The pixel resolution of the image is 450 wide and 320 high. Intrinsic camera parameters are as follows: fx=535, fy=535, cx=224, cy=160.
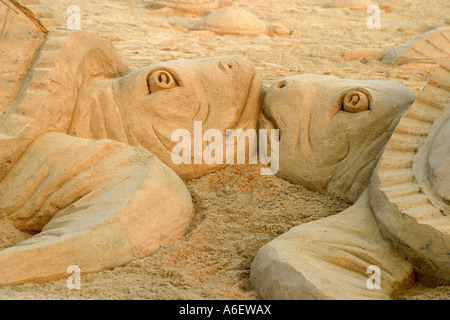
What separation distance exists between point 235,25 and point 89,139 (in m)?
5.30

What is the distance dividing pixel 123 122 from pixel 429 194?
1.56 m

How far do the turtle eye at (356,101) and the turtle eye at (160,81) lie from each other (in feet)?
3.00

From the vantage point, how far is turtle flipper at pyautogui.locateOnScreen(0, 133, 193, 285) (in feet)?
6.83

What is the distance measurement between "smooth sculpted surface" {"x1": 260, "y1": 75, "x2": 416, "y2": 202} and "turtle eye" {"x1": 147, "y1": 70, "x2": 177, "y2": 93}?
0.55 m

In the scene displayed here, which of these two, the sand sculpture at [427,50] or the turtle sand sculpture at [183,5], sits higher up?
the turtle sand sculpture at [183,5]

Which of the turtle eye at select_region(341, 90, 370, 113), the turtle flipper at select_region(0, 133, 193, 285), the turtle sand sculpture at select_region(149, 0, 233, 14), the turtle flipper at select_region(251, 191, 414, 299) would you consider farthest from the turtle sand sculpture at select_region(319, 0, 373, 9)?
the turtle flipper at select_region(251, 191, 414, 299)

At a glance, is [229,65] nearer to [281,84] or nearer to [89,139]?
[281,84]

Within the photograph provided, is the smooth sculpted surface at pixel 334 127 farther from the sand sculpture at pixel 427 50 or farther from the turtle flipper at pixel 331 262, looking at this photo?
the sand sculpture at pixel 427 50

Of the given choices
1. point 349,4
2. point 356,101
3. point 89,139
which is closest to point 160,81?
point 89,139

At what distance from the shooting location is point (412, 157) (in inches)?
90.8

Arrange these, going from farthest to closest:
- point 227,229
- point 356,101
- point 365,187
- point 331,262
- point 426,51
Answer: point 426,51, point 356,101, point 365,187, point 227,229, point 331,262

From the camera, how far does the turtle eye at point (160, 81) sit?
2.84 metres

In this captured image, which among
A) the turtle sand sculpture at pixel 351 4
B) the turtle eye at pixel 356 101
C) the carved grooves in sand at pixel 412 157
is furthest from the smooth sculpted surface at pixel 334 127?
the turtle sand sculpture at pixel 351 4

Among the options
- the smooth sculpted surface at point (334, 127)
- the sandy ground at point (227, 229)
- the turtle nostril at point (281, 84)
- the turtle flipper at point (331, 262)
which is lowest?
the sandy ground at point (227, 229)
